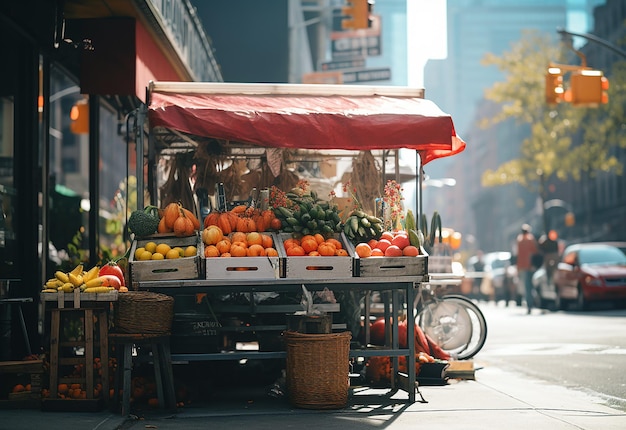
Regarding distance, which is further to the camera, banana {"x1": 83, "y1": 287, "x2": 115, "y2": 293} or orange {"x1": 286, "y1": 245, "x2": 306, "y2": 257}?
orange {"x1": 286, "y1": 245, "x2": 306, "y2": 257}

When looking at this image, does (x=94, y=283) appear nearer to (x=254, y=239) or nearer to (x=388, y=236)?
(x=254, y=239)

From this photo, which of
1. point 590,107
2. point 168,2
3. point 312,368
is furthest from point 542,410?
point 590,107

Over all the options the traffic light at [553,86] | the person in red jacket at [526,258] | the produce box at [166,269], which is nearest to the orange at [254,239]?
the produce box at [166,269]

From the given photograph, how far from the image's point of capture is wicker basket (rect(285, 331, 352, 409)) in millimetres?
8930

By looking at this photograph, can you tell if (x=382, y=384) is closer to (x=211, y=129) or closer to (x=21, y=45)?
(x=211, y=129)

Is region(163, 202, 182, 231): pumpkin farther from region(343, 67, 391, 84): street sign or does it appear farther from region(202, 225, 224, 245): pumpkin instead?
region(343, 67, 391, 84): street sign

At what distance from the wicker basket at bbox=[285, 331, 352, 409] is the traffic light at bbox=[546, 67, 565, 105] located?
1755cm

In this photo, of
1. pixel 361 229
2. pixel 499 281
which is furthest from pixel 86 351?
pixel 499 281

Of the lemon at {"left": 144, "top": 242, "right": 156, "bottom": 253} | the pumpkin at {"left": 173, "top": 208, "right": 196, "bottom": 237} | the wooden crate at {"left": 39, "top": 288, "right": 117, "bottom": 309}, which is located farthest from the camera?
the pumpkin at {"left": 173, "top": 208, "right": 196, "bottom": 237}

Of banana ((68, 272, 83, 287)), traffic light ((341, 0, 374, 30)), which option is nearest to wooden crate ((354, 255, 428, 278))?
banana ((68, 272, 83, 287))

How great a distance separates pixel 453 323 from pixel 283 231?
4.07 meters

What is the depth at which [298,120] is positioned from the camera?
394 inches

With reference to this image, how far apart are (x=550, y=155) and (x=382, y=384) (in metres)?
40.7

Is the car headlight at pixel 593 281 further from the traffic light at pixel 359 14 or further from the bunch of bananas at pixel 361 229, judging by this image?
the bunch of bananas at pixel 361 229
